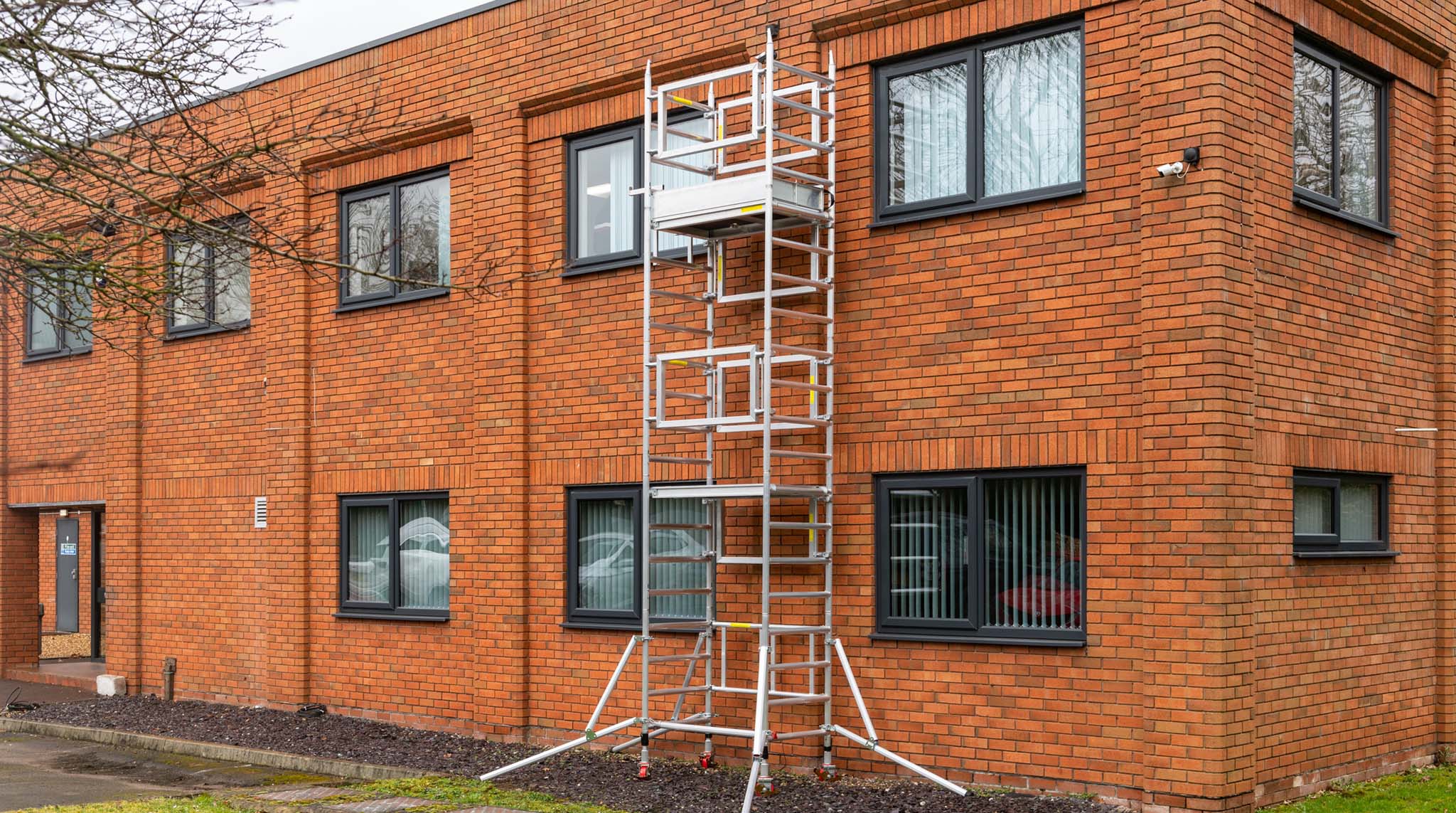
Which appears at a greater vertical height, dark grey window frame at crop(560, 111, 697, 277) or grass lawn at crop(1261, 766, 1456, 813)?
dark grey window frame at crop(560, 111, 697, 277)

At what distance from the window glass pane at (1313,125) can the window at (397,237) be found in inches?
294

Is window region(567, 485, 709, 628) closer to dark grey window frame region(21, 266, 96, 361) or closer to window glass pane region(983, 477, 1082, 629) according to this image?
window glass pane region(983, 477, 1082, 629)

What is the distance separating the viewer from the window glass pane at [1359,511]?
433 inches

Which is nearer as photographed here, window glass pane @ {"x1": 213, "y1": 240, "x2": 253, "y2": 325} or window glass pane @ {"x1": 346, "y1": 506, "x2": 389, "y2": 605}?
window glass pane @ {"x1": 346, "y1": 506, "x2": 389, "y2": 605}

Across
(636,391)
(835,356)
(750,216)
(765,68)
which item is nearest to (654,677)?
(636,391)

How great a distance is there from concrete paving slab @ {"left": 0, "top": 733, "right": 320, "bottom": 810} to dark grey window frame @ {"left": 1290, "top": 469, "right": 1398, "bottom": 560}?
806 cm

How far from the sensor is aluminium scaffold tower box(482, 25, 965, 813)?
1077cm

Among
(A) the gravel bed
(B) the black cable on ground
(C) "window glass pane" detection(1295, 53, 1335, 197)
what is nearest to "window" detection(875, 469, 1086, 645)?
(A) the gravel bed

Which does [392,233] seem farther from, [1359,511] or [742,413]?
[1359,511]

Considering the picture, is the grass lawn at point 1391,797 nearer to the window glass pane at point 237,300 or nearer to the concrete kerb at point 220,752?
the concrete kerb at point 220,752

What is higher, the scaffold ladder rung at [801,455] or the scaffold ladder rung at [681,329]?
the scaffold ladder rung at [681,329]

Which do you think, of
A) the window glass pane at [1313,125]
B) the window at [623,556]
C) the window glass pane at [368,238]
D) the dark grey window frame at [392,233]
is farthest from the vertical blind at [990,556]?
the window glass pane at [368,238]

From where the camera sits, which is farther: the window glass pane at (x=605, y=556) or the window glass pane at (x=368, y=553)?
the window glass pane at (x=368, y=553)

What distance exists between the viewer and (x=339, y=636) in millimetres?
15055
